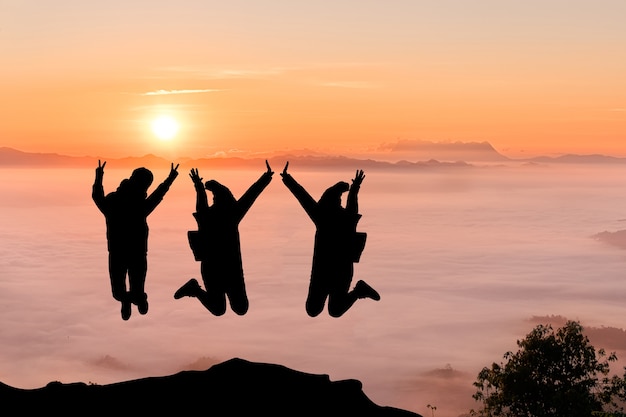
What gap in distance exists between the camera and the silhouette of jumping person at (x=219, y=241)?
1842 centimetres

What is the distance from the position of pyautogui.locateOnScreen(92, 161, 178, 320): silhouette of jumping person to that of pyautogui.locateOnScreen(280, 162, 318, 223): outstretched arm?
2721 mm

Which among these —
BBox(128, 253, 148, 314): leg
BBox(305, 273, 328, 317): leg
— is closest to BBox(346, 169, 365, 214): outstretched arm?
BBox(305, 273, 328, 317): leg

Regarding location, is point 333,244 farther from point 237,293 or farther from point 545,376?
point 545,376

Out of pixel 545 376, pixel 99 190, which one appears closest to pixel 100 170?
pixel 99 190

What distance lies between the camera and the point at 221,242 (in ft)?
60.4

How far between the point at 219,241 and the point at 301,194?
2161 millimetres

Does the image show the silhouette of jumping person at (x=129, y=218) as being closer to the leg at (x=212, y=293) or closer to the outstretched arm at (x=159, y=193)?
the outstretched arm at (x=159, y=193)

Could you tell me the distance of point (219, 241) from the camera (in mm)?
18422

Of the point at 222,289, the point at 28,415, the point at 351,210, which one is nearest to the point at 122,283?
the point at 222,289

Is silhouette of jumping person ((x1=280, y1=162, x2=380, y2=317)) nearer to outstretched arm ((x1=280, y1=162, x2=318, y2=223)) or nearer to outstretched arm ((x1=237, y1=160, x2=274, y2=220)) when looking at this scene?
outstretched arm ((x1=280, y1=162, x2=318, y2=223))

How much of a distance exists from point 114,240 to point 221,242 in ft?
8.40

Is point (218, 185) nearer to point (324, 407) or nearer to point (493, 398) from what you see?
point (324, 407)

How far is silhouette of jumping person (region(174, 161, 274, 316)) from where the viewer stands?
60.4 feet

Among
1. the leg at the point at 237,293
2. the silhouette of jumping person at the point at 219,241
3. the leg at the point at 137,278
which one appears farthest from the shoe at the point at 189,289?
the leg at the point at 137,278
